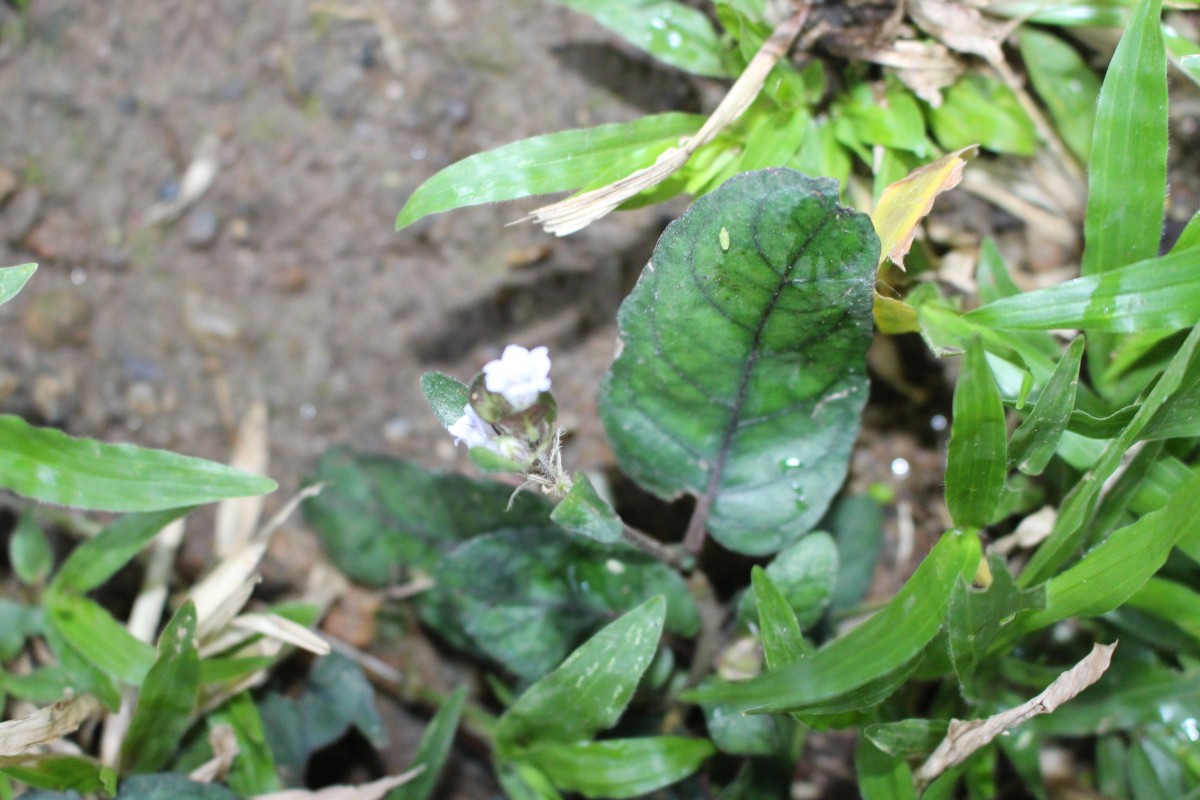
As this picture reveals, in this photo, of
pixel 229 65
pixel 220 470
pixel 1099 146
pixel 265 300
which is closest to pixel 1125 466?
pixel 1099 146

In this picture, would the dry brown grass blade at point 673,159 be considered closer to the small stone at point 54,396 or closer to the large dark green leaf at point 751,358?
the large dark green leaf at point 751,358

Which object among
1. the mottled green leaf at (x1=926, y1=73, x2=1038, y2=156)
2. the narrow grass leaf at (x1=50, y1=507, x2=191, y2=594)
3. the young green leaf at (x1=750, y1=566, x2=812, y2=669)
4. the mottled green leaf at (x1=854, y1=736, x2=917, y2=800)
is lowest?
the narrow grass leaf at (x1=50, y1=507, x2=191, y2=594)

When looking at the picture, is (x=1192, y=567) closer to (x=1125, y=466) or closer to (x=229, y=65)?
(x=1125, y=466)

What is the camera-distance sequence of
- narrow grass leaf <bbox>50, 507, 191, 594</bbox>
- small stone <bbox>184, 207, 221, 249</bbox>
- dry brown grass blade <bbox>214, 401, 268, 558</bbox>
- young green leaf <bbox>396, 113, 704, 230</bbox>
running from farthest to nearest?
small stone <bbox>184, 207, 221, 249</bbox>
dry brown grass blade <bbox>214, 401, 268, 558</bbox>
narrow grass leaf <bbox>50, 507, 191, 594</bbox>
young green leaf <bbox>396, 113, 704, 230</bbox>

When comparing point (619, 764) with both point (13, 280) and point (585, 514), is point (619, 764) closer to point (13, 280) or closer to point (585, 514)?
point (585, 514)

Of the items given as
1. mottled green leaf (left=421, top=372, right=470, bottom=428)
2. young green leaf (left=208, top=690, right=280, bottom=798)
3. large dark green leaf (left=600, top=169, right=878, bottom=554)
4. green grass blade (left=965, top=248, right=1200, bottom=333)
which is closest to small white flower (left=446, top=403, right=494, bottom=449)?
mottled green leaf (left=421, top=372, right=470, bottom=428)

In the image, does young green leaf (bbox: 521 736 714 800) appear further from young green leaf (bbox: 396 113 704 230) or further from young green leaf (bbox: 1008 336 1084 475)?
young green leaf (bbox: 396 113 704 230)
